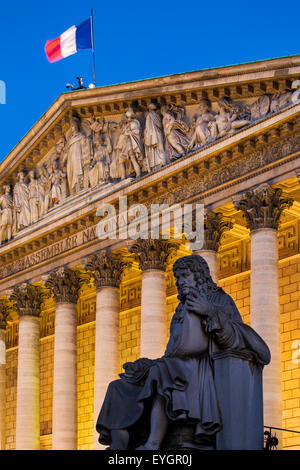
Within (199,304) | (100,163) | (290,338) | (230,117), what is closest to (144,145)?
(100,163)

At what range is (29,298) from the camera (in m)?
30.5

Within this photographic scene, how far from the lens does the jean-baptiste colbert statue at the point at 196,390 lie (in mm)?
7246

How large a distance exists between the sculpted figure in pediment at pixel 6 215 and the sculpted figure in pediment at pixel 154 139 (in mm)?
7587

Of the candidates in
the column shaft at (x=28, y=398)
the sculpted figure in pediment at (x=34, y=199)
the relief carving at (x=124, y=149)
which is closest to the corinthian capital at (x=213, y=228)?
the relief carving at (x=124, y=149)

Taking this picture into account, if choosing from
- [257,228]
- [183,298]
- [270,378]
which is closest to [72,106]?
[257,228]

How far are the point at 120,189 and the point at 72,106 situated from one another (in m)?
4.00

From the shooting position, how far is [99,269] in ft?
89.1

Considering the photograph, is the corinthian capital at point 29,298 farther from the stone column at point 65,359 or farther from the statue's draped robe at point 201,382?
the statue's draped robe at point 201,382

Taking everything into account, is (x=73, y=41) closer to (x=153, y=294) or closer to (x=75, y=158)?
(x=75, y=158)

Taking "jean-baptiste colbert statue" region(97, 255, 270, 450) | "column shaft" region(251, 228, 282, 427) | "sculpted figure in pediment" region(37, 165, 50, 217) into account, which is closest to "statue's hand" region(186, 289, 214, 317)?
"jean-baptiste colbert statue" region(97, 255, 270, 450)

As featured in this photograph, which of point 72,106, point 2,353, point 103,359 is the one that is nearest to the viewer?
point 103,359

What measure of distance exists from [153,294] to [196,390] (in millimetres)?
17717

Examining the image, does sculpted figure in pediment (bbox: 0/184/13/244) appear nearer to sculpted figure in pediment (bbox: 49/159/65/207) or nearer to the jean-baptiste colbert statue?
sculpted figure in pediment (bbox: 49/159/65/207)

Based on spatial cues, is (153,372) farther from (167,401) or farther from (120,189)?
(120,189)
